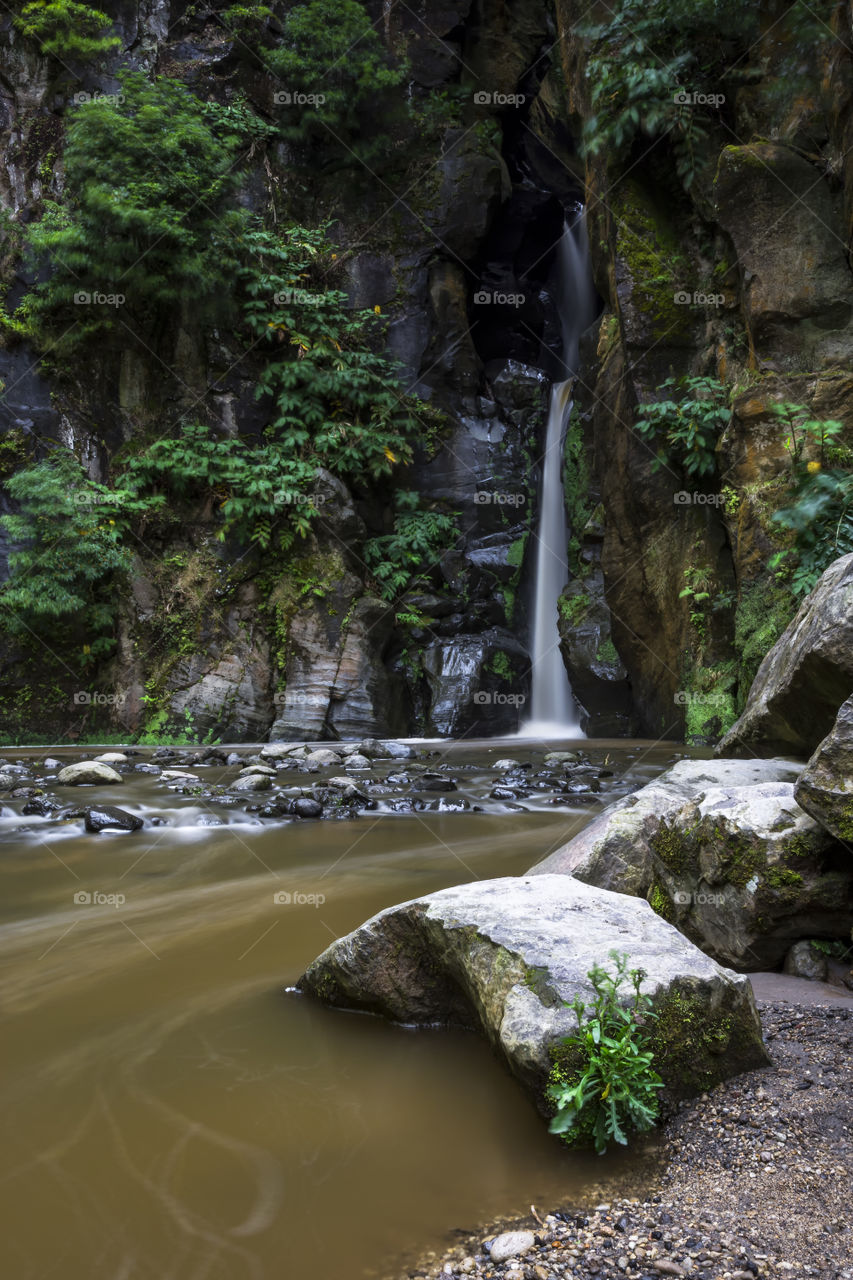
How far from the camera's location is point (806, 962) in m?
2.72

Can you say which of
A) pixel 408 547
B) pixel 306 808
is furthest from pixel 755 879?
pixel 408 547

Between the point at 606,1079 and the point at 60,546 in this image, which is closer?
the point at 606,1079

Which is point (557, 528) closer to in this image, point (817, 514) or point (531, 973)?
point (817, 514)

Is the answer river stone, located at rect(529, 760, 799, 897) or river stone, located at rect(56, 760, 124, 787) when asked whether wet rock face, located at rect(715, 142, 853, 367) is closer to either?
river stone, located at rect(529, 760, 799, 897)

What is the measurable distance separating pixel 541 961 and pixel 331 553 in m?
11.9

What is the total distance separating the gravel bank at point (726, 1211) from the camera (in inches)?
55.1

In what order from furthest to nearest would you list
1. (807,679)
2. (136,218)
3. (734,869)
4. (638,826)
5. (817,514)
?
(136,218), (817,514), (638,826), (807,679), (734,869)

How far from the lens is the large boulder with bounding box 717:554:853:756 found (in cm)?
320

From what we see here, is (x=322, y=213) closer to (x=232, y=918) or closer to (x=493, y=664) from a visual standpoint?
(x=493, y=664)

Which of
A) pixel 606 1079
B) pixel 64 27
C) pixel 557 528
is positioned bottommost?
pixel 606 1079

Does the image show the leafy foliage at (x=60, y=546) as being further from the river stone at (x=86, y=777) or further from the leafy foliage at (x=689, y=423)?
the leafy foliage at (x=689, y=423)

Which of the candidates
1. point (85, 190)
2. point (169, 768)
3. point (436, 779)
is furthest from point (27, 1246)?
point (85, 190)

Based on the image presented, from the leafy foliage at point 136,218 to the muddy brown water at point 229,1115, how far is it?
1270cm

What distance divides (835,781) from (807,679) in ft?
3.95
